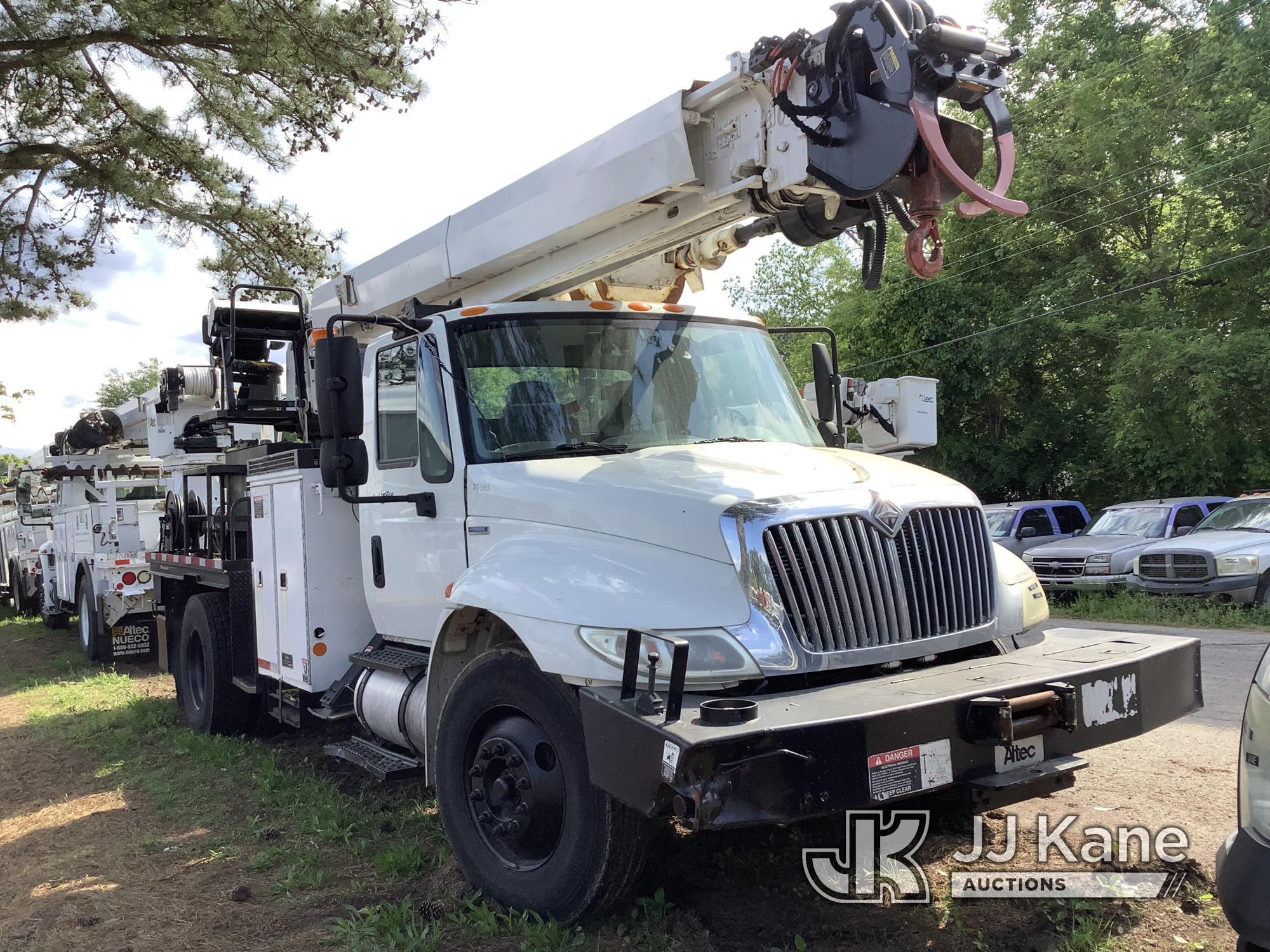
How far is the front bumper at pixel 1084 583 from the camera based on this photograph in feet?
46.1

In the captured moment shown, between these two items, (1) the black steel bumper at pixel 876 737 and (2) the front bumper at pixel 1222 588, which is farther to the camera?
(2) the front bumper at pixel 1222 588

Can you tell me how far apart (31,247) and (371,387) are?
11391mm

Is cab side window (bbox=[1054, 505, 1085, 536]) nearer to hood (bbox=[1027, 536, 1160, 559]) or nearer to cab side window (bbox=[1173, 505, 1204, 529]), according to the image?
hood (bbox=[1027, 536, 1160, 559])

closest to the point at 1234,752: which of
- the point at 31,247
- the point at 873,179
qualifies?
the point at 873,179

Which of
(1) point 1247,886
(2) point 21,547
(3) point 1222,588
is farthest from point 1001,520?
(2) point 21,547

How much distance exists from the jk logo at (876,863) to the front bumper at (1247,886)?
5.29 feet

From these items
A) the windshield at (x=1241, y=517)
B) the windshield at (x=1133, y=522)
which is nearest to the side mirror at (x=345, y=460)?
the windshield at (x=1241, y=517)

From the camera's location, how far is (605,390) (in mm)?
4906

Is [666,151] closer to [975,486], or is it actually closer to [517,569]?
[517,569]

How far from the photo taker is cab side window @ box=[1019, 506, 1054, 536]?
17594 millimetres

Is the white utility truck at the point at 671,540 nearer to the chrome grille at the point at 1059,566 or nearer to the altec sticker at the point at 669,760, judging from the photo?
the altec sticker at the point at 669,760

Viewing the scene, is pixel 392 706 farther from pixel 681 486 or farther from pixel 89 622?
pixel 89 622

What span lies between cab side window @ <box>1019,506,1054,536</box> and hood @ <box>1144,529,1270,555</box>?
395cm

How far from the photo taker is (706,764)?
3.08 metres
